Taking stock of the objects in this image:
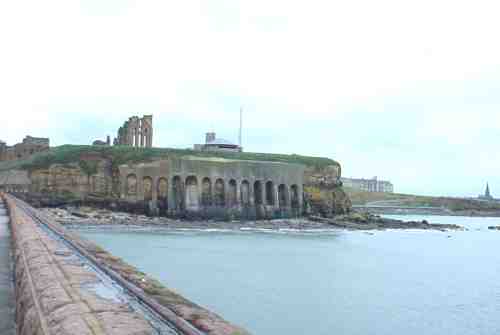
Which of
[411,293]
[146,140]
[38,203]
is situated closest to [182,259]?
[411,293]

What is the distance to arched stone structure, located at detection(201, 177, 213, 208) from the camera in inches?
Answer: 2212

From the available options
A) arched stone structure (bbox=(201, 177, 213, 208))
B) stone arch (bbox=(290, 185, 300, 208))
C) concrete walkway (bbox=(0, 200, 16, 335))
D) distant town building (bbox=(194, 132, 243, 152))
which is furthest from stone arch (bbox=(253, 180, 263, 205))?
concrete walkway (bbox=(0, 200, 16, 335))

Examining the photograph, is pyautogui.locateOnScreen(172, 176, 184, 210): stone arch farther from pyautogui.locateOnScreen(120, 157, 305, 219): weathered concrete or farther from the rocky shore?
the rocky shore

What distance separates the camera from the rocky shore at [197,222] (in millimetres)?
46875

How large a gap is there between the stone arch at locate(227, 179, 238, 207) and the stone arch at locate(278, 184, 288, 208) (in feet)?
18.7

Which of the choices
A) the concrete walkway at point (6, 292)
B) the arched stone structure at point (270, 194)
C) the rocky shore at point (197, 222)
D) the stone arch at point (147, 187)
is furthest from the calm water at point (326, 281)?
the arched stone structure at point (270, 194)

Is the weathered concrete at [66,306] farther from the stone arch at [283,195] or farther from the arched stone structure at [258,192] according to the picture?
the stone arch at [283,195]

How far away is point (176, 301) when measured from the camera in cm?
632

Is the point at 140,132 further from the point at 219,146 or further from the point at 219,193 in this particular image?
the point at 219,193

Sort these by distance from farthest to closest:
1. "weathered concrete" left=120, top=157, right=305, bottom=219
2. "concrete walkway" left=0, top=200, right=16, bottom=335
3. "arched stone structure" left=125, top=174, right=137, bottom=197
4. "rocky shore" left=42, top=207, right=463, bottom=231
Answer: "arched stone structure" left=125, top=174, right=137, bottom=197
"weathered concrete" left=120, top=157, right=305, bottom=219
"rocky shore" left=42, top=207, right=463, bottom=231
"concrete walkway" left=0, top=200, right=16, bottom=335

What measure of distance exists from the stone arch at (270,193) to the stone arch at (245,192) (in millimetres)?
2522

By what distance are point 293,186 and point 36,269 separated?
180 ft

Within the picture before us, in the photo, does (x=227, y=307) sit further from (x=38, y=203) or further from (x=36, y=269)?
(x=38, y=203)

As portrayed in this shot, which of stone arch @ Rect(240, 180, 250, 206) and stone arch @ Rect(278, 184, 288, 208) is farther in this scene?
stone arch @ Rect(278, 184, 288, 208)
